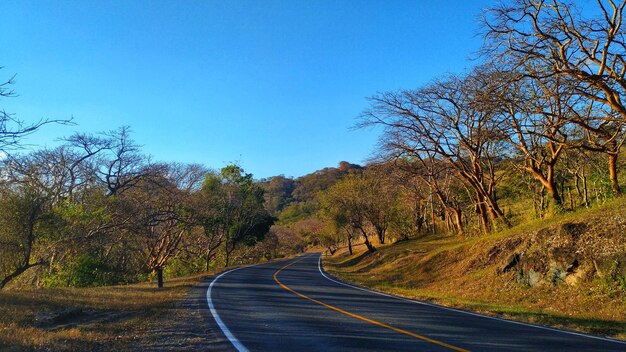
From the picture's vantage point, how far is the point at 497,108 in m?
18.0

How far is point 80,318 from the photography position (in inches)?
455

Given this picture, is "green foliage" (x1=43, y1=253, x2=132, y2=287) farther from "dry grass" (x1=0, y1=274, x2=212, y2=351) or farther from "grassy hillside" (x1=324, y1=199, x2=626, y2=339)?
"grassy hillside" (x1=324, y1=199, x2=626, y2=339)

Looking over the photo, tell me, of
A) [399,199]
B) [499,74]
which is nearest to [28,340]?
[499,74]

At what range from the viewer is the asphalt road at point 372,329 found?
312 inches

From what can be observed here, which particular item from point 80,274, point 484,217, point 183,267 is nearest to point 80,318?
point 80,274

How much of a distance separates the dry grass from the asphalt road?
1.78 m

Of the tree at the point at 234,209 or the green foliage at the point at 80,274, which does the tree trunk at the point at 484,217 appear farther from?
the tree at the point at 234,209

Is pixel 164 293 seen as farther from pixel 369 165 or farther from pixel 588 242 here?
pixel 369 165

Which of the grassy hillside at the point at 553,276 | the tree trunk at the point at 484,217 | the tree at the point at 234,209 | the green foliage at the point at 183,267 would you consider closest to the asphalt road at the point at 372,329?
the grassy hillside at the point at 553,276

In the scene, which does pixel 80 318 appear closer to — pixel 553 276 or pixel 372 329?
pixel 372 329

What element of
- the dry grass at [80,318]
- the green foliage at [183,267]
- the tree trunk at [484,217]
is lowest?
the green foliage at [183,267]

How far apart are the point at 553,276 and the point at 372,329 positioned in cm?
916

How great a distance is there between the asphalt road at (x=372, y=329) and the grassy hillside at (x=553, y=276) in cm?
153

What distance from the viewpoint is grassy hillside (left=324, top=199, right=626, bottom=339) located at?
39.5 ft
